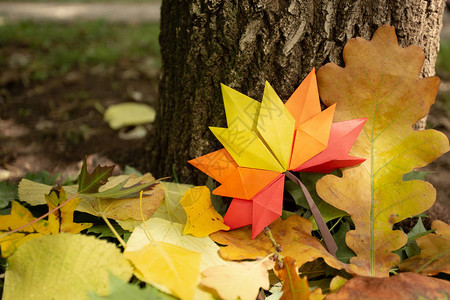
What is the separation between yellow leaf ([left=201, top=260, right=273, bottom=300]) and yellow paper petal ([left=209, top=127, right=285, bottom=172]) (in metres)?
0.26

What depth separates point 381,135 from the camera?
1.11 metres

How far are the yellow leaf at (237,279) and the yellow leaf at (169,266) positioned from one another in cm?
4

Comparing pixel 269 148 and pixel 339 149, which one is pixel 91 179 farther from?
pixel 339 149

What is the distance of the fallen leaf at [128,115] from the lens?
2.27m

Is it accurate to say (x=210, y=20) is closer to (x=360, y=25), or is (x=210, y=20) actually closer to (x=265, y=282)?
(x=360, y=25)

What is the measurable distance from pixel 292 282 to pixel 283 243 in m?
0.15

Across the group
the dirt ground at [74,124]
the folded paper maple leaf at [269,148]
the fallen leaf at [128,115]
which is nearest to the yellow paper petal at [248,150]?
the folded paper maple leaf at [269,148]

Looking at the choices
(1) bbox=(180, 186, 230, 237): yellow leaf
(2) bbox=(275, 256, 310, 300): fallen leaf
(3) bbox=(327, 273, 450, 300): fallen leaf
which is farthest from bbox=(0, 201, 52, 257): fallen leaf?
(3) bbox=(327, 273, 450, 300): fallen leaf

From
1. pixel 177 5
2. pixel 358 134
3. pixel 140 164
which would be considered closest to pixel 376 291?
pixel 358 134

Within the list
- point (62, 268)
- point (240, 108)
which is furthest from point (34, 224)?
point (240, 108)

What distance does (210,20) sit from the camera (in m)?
1.15

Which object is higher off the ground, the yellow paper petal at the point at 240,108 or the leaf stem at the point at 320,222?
the yellow paper petal at the point at 240,108

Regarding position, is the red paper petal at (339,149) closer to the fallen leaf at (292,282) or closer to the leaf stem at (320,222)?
the leaf stem at (320,222)

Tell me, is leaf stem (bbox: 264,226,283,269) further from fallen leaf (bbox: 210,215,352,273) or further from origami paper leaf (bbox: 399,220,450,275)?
origami paper leaf (bbox: 399,220,450,275)
